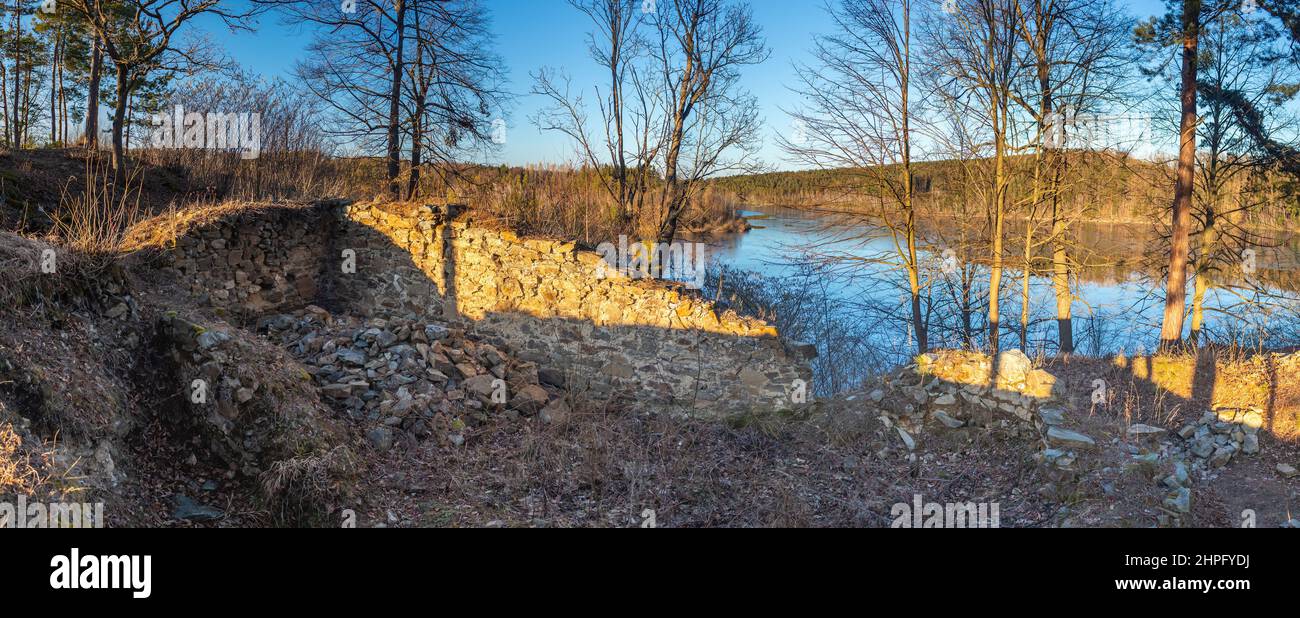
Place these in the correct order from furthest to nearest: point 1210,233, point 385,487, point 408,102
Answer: point 1210,233, point 408,102, point 385,487

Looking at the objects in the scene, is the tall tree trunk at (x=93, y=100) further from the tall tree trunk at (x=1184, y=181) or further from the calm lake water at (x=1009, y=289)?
the tall tree trunk at (x=1184, y=181)

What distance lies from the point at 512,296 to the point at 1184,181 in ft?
39.2

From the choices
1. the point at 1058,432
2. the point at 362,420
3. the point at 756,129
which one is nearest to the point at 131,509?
the point at 362,420

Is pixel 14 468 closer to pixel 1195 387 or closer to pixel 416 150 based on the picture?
pixel 416 150

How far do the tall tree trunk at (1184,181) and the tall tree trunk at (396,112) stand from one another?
13442mm

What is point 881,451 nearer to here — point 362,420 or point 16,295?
point 362,420

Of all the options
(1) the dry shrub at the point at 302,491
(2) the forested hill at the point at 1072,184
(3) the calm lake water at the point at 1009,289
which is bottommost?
(1) the dry shrub at the point at 302,491

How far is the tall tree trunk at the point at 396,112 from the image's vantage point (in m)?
12.6

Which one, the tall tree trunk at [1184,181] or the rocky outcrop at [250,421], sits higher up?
the tall tree trunk at [1184,181]

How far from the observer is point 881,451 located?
7.48 metres

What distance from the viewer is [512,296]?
30.5 feet

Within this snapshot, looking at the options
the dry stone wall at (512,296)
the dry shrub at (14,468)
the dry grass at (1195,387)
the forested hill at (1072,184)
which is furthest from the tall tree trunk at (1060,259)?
the dry shrub at (14,468)

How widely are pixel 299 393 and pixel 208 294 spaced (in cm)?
302

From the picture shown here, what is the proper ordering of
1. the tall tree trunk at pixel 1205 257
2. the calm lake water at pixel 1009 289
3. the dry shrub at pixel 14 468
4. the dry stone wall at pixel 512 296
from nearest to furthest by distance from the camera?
the dry shrub at pixel 14 468 → the dry stone wall at pixel 512 296 → the calm lake water at pixel 1009 289 → the tall tree trunk at pixel 1205 257
